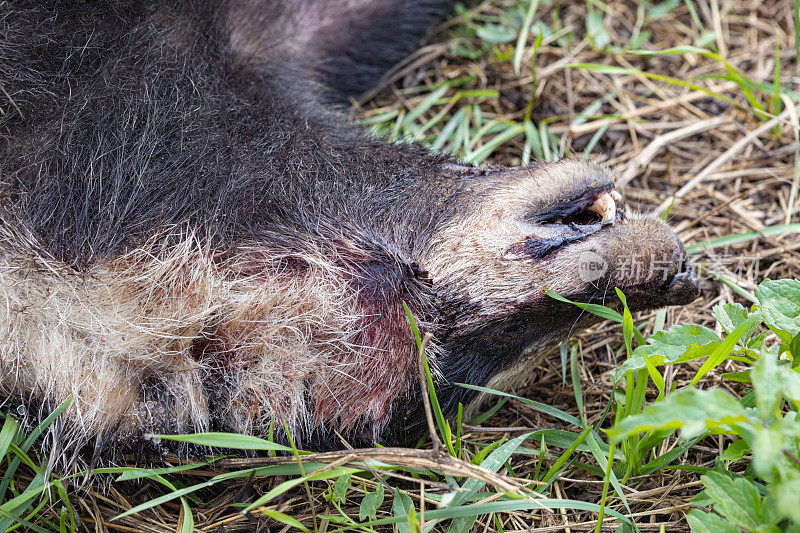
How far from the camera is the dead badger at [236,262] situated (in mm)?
1760

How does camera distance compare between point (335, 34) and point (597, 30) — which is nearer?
point (335, 34)

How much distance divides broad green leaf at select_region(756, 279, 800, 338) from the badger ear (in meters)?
1.79

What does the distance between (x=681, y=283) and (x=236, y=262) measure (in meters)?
1.21

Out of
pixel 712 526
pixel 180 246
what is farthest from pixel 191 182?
pixel 712 526

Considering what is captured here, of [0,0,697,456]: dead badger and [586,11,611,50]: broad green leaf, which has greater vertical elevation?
[586,11,611,50]: broad green leaf

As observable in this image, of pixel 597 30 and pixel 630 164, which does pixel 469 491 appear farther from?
pixel 597 30

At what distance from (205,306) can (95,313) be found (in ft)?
0.95

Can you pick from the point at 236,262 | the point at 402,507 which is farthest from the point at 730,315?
the point at 236,262

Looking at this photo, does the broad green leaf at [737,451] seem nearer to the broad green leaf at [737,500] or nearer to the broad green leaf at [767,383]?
the broad green leaf at [737,500]

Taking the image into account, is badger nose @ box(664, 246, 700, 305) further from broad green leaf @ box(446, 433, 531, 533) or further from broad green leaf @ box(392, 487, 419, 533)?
broad green leaf @ box(392, 487, 419, 533)

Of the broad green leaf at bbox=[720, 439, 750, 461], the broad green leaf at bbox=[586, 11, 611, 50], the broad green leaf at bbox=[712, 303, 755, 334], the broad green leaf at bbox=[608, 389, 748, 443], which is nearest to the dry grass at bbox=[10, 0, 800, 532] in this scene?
the broad green leaf at bbox=[586, 11, 611, 50]

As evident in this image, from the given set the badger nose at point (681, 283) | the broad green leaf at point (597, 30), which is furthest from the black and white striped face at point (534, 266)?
the broad green leaf at point (597, 30)

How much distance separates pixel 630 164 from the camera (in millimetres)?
2730

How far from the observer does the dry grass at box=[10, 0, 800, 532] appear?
180cm
